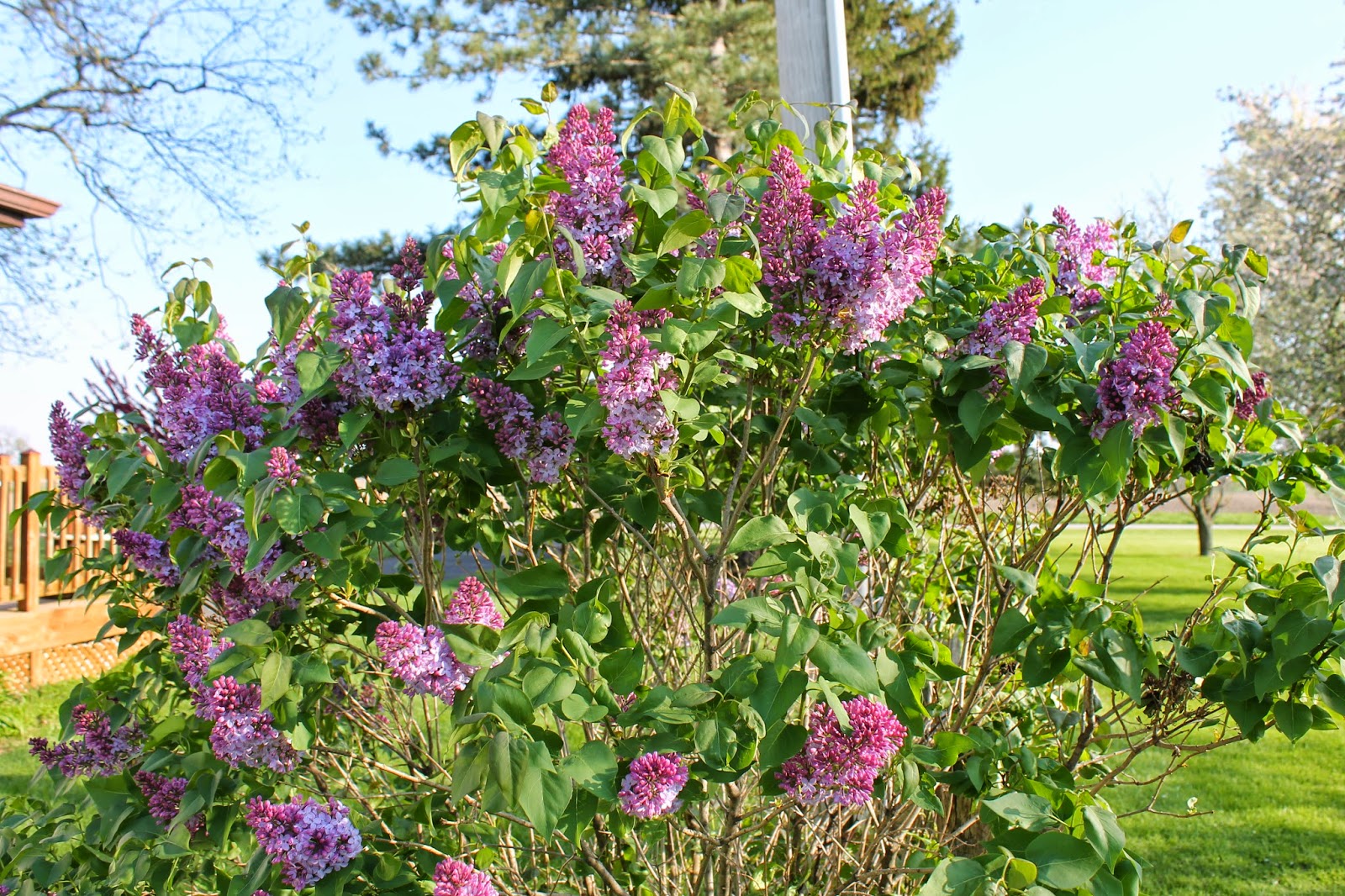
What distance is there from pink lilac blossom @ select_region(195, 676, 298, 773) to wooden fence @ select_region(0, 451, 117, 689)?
274 inches

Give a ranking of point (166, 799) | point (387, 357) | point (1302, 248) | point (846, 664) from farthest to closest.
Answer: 1. point (1302, 248)
2. point (166, 799)
3. point (387, 357)
4. point (846, 664)

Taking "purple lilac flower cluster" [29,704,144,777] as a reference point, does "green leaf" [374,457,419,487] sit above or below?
above

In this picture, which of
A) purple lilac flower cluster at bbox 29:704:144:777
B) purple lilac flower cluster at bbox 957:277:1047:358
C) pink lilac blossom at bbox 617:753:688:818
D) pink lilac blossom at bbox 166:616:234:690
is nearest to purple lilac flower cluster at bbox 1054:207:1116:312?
purple lilac flower cluster at bbox 957:277:1047:358

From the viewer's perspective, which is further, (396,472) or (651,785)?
(396,472)

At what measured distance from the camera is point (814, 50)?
2584 millimetres

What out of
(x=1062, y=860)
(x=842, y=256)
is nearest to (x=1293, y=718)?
(x=1062, y=860)

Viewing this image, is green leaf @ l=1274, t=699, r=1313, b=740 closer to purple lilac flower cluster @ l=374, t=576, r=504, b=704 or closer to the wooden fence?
purple lilac flower cluster @ l=374, t=576, r=504, b=704

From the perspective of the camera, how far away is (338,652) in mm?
1581

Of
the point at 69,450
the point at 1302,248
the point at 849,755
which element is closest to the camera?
the point at 849,755

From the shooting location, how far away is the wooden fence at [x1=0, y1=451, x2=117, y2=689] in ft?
25.0

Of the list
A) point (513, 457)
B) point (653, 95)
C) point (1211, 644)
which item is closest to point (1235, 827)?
point (1211, 644)

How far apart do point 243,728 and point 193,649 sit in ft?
0.66

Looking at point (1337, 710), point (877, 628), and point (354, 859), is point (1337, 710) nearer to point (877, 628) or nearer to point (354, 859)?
point (877, 628)

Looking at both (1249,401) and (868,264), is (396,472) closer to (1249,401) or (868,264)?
(868,264)
